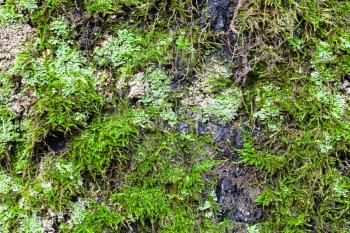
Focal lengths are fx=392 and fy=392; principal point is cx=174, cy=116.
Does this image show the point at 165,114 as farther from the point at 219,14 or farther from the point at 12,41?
the point at 12,41

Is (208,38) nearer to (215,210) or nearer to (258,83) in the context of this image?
(258,83)

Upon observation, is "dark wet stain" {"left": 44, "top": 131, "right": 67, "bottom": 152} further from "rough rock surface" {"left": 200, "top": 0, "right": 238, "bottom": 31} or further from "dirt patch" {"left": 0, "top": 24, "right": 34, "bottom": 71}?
"rough rock surface" {"left": 200, "top": 0, "right": 238, "bottom": 31}

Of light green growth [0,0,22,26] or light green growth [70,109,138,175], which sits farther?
light green growth [0,0,22,26]

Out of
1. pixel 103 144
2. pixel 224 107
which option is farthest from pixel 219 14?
pixel 103 144

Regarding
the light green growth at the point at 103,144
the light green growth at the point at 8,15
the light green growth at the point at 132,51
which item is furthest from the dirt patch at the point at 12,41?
the light green growth at the point at 103,144

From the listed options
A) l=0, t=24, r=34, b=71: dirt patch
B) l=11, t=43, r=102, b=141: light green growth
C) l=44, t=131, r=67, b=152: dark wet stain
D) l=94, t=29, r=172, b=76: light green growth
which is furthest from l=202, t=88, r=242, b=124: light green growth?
l=0, t=24, r=34, b=71: dirt patch

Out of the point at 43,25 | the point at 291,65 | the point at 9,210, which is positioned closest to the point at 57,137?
the point at 9,210
